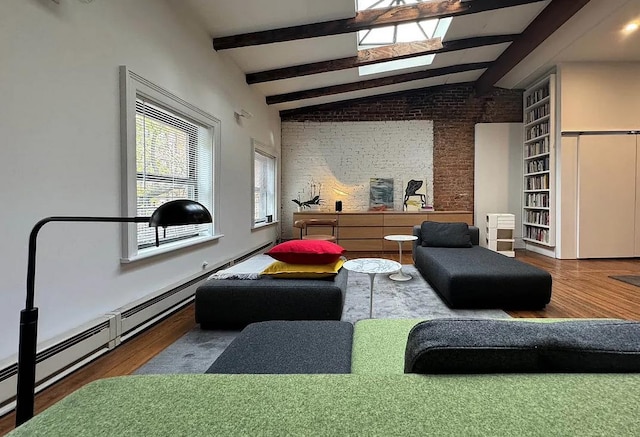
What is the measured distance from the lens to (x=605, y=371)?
2.52ft

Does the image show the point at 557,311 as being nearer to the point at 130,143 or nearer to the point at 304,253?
Result: the point at 304,253

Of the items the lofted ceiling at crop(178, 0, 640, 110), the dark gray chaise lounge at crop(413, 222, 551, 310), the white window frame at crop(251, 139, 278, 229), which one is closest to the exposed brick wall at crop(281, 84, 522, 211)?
the lofted ceiling at crop(178, 0, 640, 110)

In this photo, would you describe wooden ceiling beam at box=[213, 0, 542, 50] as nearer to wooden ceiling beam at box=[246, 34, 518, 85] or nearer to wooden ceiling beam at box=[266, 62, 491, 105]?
wooden ceiling beam at box=[246, 34, 518, 85]

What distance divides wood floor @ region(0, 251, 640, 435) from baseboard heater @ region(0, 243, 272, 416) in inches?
1.9

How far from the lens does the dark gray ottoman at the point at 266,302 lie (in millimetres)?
2559

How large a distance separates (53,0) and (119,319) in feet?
6.56

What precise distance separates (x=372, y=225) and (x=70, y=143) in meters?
5.32

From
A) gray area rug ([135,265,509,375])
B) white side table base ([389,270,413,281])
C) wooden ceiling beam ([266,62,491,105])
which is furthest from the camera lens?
wooden ceiling beam ([266,62,491,105])

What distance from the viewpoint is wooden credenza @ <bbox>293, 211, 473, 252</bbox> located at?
6.65m

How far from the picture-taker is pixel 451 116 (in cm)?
725

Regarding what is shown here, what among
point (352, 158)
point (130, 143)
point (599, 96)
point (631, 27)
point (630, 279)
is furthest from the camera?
point (352, 158)

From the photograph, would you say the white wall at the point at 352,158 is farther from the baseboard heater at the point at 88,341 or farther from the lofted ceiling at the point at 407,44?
the baseboard heater at the point at 88,341

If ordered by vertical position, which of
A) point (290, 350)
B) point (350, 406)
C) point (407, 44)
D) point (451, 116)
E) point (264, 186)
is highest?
point (407, 44)

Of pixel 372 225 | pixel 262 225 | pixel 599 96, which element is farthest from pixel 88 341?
pixel 599 96
